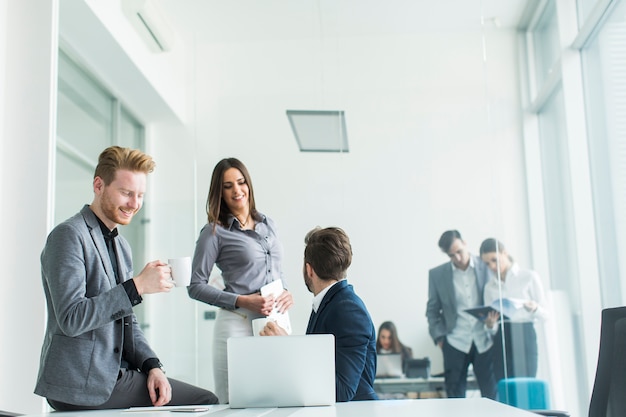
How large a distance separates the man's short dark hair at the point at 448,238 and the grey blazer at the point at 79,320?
2.57 m

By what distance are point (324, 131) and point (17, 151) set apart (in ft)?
5.72

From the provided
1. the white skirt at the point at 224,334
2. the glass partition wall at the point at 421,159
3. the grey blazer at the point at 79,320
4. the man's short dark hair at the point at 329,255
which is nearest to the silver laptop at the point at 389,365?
the glass partition wall at the point at 421,159

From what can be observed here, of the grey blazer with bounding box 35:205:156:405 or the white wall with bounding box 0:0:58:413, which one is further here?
the white wall with bounding box 0:0:58:413

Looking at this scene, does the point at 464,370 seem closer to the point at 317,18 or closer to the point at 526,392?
the point at 526,392

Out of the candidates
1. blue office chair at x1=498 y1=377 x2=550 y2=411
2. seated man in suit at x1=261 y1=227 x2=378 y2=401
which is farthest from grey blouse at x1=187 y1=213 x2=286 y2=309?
blue office chair at x1=498 y1=377 x2=550 y2=411

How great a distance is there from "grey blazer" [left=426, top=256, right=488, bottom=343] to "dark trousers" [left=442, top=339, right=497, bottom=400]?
9cm

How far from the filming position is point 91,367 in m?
2.14

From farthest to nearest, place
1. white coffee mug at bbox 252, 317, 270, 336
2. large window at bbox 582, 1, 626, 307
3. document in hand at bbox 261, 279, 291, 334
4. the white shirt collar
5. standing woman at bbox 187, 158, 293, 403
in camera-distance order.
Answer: large window at bbox 582, 1, 626, 307
standing woman at bbox 187, 158, 293, 403
document in hand at bbox 261, 279, 291, 334
white coffee mug at bbox 252, 317, 270, 336
the white shirt collar

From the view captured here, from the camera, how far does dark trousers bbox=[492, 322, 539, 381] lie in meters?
4.38

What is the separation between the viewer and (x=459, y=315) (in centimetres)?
435

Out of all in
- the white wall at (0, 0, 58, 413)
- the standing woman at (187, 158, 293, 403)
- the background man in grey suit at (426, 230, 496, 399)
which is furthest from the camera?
the background man in grey suit at (426, 230, 496, 399)

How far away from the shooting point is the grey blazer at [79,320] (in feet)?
6.88

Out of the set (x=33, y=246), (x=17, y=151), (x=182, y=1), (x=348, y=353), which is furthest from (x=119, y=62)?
(x=348, y=353)

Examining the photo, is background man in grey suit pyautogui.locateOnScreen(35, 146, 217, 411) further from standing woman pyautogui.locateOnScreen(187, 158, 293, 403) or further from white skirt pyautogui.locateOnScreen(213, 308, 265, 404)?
standing woman pyautogui.locateOnScreen(187, 158, 293, 403)
